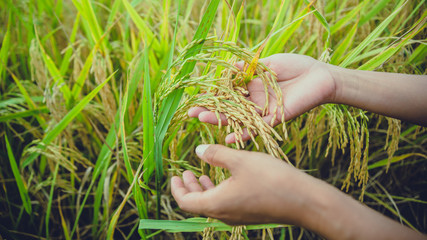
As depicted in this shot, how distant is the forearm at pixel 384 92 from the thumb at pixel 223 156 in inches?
22.9

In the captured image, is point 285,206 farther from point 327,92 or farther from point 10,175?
point 10,175

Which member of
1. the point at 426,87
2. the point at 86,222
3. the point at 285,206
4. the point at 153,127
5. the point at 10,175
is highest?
the point at 426,87

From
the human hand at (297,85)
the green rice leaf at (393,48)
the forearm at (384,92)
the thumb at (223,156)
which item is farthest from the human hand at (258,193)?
the green rice leaf at (393,48)

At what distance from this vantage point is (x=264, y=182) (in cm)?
73

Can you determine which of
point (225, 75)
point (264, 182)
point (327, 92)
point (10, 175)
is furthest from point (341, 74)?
point (10, 175)

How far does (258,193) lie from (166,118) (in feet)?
1.31

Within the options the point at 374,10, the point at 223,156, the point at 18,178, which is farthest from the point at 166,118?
the point at 374,10

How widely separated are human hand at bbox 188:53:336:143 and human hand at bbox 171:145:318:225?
228mm

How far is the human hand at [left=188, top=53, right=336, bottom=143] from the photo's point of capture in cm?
104

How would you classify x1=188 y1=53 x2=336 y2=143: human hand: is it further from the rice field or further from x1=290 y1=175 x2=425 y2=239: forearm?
x1=290 y1=175 x2=425 y2=239: forearm

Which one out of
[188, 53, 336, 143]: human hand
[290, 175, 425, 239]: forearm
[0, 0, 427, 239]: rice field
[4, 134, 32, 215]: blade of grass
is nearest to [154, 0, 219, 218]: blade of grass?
[0, 0, 427, 239]: rice field

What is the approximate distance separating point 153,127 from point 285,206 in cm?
49

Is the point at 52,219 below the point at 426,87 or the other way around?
below

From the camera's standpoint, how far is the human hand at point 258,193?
73 cm
